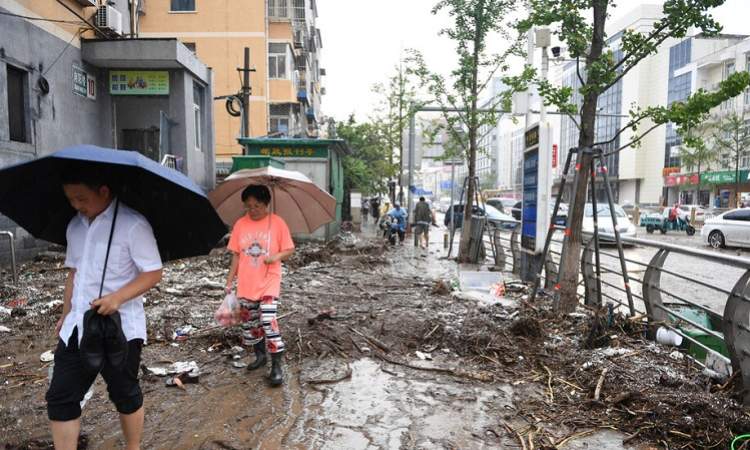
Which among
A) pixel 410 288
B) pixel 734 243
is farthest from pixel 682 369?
pixel 734 243

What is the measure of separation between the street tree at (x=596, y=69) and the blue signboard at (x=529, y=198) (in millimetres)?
2641

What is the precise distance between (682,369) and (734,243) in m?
16.9

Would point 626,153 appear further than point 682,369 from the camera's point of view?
Yes

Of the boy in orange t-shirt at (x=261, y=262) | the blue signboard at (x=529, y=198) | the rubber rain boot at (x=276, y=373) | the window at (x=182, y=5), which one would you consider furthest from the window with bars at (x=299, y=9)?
the rubber rain boot at (x=276, y=373)

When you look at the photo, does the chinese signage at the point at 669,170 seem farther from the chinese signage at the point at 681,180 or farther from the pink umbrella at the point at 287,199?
the pink umbrella at the point at 287,199

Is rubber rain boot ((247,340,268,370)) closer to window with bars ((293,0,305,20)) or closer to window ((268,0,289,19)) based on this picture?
window ((268,0,289,19))

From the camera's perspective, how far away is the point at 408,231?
2330cm

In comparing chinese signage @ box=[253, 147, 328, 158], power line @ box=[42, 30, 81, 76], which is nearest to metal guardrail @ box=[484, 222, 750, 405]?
power line @ box=[42, 30, 81, 76]

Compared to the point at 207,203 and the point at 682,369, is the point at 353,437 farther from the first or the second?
the point at 682,369

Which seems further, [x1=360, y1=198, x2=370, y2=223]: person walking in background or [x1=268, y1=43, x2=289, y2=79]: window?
[x1=360, y1=198, x2=370, y2=223]: person walking in background

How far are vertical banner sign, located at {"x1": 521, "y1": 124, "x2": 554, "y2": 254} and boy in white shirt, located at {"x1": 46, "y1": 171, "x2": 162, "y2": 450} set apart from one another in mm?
7438

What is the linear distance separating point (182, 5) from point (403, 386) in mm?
30382

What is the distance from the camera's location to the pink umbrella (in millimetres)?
4688

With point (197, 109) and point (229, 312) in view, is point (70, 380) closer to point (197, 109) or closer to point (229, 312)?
point (229, 312)
